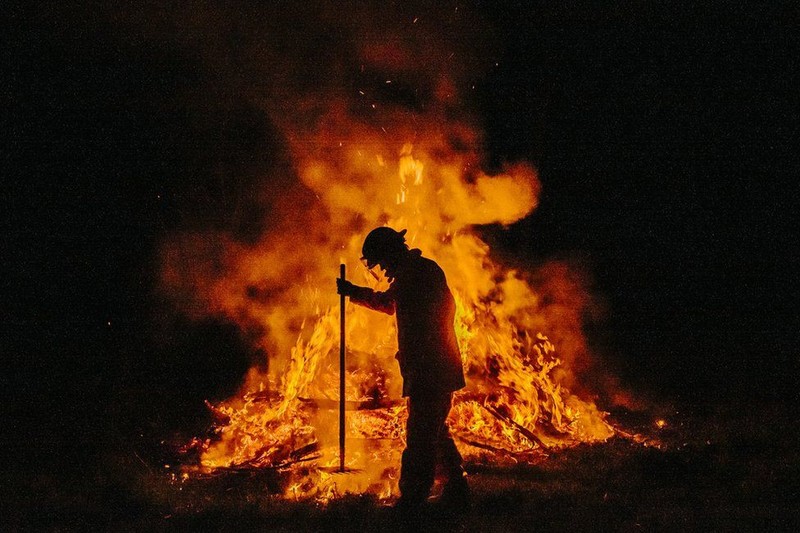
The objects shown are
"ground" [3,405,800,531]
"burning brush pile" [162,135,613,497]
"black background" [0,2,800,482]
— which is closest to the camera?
"ground" [3,405,800,531]

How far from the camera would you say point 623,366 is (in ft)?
33.2

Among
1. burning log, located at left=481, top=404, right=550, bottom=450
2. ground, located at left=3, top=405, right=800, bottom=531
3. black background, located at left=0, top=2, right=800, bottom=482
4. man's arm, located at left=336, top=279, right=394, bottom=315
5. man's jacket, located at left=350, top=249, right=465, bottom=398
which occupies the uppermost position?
black background, located at left=0, top=2, right=800, bottom=482

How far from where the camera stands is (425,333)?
4.76 meters

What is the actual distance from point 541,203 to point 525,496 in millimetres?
5909

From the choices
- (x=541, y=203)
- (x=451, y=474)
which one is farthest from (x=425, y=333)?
(x=541, y=203)

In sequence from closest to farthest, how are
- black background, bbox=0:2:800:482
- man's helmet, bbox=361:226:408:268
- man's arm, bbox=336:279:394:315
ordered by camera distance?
man's helmet, bbox=361:226:408:268, man's arm, bbox=336:279:394:315, black background, bbox=0:2:800:482

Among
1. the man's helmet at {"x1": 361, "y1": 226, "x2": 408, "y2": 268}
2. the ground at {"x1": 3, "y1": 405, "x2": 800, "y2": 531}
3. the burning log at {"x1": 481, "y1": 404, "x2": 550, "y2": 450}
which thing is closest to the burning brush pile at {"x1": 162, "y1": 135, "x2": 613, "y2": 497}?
the burning log at {"x1": 481, "y1": 404, "x2": 550, "y2": 450}

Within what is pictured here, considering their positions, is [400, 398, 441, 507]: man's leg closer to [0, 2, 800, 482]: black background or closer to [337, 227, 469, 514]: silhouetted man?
[337, 227, 469, 514]: silhouetted man

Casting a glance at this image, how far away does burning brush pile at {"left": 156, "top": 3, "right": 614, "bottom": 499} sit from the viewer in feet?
21.8

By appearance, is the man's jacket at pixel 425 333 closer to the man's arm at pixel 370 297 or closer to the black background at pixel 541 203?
the man's arm at pixel 370 297

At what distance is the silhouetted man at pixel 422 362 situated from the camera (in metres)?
4.65

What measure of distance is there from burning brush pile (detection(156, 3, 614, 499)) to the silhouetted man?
37.4 inches

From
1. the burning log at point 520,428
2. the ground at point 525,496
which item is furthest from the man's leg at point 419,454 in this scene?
the burning log at point 520,428

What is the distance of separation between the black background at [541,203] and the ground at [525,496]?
8.15ft
